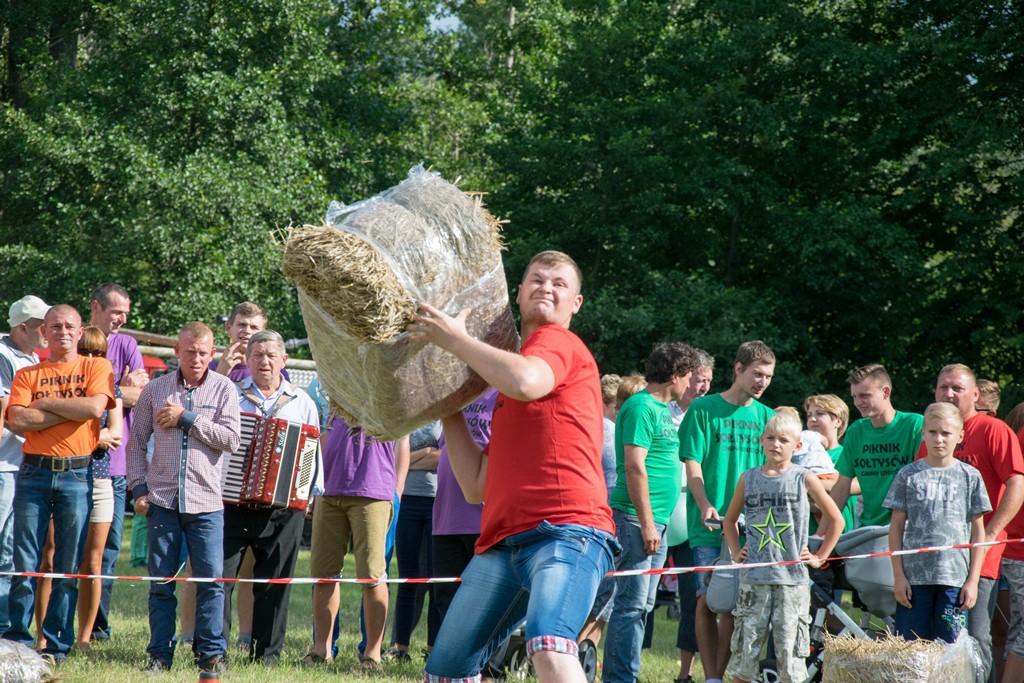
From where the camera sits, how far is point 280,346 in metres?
7.69

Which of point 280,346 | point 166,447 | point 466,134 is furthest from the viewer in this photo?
point 466,134

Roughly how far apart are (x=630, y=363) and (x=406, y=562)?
14.8m

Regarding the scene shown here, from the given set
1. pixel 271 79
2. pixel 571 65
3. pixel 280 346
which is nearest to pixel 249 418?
pixel 280 346

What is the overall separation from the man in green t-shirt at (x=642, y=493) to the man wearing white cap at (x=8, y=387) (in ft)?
12.3

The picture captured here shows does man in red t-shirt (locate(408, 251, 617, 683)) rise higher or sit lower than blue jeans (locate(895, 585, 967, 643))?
higher

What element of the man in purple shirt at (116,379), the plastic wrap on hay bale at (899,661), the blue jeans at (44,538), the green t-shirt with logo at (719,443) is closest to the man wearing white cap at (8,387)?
the blue jeans at (44,538)

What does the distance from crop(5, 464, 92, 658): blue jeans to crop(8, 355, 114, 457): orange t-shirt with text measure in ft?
0.47

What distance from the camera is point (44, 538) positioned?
705 centimetres

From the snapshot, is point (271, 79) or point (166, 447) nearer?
point (166, 447)

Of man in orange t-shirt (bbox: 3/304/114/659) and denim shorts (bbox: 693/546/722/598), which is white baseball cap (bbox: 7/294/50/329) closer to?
man in orange t-shirt (bbox: 3/304/114/659)

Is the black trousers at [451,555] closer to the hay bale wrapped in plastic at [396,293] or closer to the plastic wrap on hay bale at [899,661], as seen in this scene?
the plastic wrap on hay bale at [899,661]

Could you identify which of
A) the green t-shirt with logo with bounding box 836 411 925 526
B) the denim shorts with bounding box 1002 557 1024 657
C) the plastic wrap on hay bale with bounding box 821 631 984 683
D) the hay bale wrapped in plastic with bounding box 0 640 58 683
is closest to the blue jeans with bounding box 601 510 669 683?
the plastic wrap on hay bale with bounding box 821 631 984 683

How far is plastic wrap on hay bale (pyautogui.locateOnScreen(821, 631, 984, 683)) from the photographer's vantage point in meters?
6.18

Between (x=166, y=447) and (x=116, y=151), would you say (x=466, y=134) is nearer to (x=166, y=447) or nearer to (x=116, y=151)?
(x=116, y=151)
